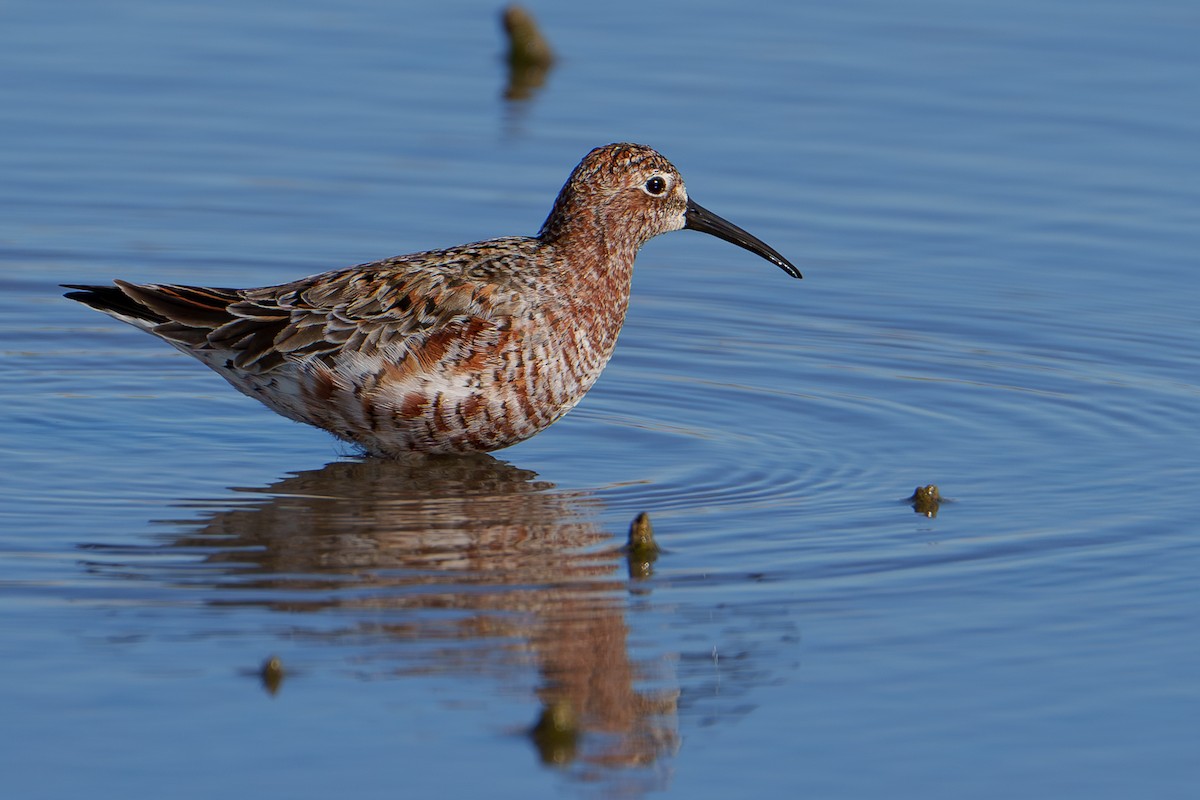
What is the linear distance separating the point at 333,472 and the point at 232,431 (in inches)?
42.7

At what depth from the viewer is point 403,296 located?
11.1 m

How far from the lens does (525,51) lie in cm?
1897

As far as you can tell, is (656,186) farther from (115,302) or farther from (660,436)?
(115,302)

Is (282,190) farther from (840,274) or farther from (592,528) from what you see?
(592,528)

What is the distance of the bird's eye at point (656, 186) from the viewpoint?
38.8ft

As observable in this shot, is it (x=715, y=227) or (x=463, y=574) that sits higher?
(x=715, y=227)

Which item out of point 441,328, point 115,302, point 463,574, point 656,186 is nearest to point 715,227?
point 656,186

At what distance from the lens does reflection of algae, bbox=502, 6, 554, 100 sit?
18.9 meters

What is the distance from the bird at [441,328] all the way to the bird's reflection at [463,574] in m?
0.40

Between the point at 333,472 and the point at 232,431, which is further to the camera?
the point at 232,431

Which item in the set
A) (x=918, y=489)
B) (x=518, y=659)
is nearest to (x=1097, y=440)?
(x=918, y=489)

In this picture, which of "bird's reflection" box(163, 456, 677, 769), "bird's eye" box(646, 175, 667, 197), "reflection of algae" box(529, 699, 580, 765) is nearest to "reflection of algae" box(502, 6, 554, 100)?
"bird's eye" box(646, 175, 667, 197)

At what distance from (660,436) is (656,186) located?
4.80 feet

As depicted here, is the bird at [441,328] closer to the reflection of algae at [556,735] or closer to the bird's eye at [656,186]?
the bird's eye at [656,186]
